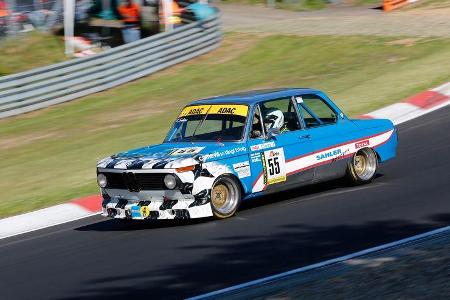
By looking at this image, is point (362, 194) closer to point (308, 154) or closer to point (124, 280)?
point (308, 154)

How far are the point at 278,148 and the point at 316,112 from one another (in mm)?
989

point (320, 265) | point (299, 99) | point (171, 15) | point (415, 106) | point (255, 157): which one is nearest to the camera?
point (320, 265)

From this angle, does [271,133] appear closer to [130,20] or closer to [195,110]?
[195,110]

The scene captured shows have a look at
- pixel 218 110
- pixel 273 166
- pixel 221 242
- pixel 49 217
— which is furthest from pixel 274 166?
pixel 49 217

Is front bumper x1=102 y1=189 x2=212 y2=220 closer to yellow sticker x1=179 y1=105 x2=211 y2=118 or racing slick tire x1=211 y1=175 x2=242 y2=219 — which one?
racing slick tire x1=211 y1=175 x2=242 y2=219

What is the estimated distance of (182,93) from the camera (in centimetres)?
2250

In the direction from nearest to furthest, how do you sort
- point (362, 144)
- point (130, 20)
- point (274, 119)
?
point (274, 119) < point (362, 144) < point (130, 20)

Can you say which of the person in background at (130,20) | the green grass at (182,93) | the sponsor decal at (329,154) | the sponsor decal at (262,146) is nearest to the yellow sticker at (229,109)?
the sponsor decal at (262,146)

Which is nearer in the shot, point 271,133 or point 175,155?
point 175,155

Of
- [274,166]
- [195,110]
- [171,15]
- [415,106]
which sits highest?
[195,110]

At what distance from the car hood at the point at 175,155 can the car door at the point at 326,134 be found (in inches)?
45.0

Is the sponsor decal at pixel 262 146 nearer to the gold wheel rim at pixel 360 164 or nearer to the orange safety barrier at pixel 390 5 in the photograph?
the gold wheel rim at pixel 360 164

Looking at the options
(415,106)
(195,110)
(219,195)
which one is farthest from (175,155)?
(415,106)

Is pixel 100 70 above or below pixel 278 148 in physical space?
below
